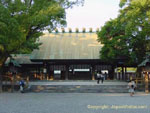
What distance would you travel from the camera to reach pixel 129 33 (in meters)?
22.9

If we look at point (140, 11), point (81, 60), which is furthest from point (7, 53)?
point (140, 11)

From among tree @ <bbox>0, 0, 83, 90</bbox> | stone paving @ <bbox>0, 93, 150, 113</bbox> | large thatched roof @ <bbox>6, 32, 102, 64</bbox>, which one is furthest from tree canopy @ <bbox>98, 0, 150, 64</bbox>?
stone paving @ <bbox>0, 93, 150, 113</bbox>

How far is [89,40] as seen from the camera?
34000 mm

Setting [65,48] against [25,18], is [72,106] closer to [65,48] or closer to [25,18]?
[25,18]

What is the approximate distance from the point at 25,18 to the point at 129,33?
429 inches

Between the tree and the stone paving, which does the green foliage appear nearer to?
the tree

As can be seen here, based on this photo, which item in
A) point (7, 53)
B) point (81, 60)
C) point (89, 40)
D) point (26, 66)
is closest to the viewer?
point (7, 53)

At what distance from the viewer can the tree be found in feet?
53.6

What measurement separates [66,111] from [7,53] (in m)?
12.0

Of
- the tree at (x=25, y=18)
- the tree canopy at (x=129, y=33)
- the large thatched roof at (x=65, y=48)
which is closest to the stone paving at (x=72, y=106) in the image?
the tree at (x=25, y=18)

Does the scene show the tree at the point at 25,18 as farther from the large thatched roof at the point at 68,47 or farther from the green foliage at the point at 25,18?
the large thatched roof at the point at 68,47

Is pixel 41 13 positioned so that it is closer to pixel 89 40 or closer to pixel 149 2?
pixel 149 2

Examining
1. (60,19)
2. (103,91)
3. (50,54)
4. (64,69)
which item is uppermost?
(60,19)

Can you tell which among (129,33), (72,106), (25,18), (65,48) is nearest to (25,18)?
(25,18)
